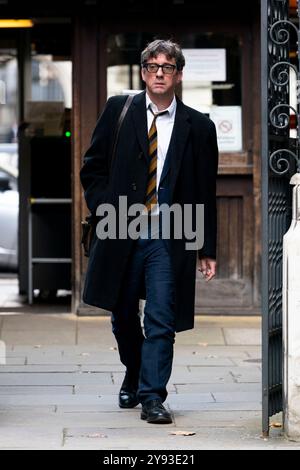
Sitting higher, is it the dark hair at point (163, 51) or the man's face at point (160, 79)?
the dark hair at point (163, 51)

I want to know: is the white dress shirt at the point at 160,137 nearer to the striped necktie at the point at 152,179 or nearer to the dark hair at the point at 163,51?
the striped necktie at the point at 152,179

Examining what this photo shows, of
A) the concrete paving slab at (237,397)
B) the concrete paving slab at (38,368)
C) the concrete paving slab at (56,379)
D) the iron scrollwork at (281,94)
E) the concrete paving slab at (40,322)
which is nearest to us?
the iron scrollwork at (281,94)

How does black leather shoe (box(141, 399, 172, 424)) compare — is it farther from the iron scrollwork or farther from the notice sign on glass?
the notice sign on glass

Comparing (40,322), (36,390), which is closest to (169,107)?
(36,390)

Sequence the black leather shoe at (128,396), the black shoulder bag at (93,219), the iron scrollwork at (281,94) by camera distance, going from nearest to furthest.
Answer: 1. the iron scrollwork at (281,94)
2. the black shoulder bag at (93,219)
3. the black leather shoe at (128,396)

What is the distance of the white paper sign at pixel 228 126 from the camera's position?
1123 cm

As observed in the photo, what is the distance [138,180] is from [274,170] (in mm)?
852

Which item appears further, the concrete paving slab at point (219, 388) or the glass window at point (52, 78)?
the glass window at point (52, 78)

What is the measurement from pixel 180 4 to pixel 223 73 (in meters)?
0.69

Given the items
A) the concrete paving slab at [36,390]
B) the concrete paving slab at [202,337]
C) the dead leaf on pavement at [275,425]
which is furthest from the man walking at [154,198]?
the concrete paving slab at [202,337]

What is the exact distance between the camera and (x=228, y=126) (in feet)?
36.8

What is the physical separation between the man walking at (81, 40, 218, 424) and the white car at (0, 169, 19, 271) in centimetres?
810

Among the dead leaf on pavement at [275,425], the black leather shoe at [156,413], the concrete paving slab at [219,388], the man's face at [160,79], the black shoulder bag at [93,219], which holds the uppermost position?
the man's face at [160,79]

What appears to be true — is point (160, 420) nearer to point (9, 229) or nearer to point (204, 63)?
point (204, 63)
